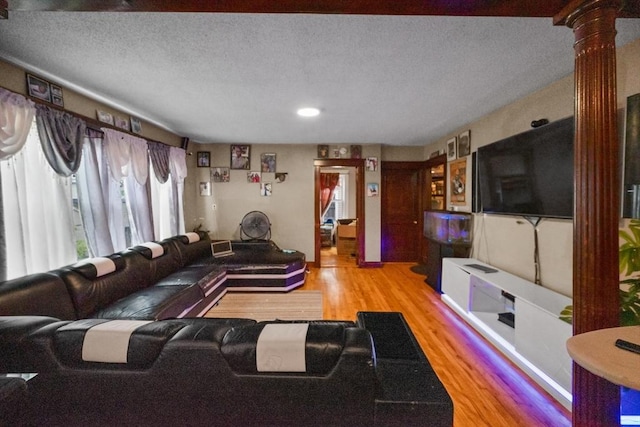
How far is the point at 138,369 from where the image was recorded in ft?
3.04

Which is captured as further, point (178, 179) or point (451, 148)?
point (178, 179)

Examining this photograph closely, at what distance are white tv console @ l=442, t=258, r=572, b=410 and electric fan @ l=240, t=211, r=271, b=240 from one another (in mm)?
2991

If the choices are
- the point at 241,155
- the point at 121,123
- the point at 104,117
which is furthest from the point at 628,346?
the point at 241,155

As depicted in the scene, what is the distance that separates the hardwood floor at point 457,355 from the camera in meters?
1.60

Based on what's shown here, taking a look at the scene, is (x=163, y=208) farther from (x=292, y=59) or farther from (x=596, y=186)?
(x=596, y=186)

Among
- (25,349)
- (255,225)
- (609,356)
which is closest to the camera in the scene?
(609,356)

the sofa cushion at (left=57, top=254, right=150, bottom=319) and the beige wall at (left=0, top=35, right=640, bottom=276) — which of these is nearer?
the sofa cushion at (left=57, top=254, right=150, bottom=319)

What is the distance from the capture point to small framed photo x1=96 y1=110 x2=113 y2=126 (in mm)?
2612

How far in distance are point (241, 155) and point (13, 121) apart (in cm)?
305

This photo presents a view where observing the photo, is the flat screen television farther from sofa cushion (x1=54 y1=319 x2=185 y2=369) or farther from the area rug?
sofa cushion (x1=54 y1=319 x2=185 y2=369)

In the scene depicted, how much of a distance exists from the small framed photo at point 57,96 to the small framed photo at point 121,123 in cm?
60

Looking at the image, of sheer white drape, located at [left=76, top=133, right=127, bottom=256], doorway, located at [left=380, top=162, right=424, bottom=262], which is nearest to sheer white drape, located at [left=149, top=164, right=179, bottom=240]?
sheer white drape, located at [left=76, top=133, right=127, bottom=256]

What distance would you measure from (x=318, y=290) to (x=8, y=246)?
10.0 ft

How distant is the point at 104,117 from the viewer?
2672mm
